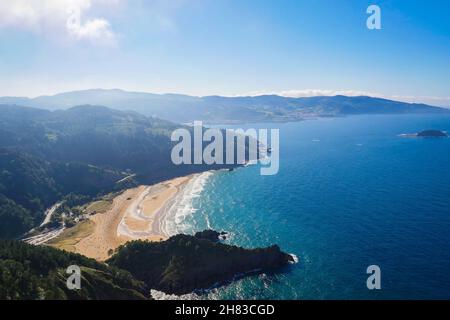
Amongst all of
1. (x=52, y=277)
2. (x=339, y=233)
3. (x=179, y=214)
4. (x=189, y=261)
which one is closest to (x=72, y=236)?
(x=179, y=214)

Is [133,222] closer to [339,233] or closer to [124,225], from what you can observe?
[124,225]

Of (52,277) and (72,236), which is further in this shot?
(72,236)

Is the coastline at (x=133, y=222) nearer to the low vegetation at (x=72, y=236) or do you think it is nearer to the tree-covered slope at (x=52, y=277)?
the low vegetation at (x=72, y=236)

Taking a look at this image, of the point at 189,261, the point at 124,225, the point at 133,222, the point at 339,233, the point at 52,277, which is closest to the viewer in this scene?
the point at 52,277

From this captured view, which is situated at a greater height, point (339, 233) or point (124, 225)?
point (339, 233)

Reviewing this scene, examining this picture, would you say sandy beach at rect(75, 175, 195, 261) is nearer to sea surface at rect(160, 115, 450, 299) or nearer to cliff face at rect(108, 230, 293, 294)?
sea surface at rect(160, 115, 450, 299)

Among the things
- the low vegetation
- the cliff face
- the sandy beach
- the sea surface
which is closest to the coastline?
the sandy beach
